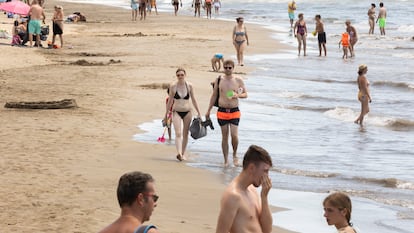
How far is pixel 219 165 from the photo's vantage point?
42.3 ft

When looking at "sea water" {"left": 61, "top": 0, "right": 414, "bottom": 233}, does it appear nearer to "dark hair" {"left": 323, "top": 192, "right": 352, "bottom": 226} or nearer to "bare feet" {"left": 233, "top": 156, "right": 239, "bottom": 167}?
"bare feet" {"left": 233, "top": 156, "right": 239, "bottom": 167}

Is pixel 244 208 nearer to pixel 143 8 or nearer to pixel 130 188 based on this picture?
pixel 130 188

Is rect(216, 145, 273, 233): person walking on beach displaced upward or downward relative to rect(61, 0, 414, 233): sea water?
upward

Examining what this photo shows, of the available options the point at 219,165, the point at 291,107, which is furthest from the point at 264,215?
the point at 291,107

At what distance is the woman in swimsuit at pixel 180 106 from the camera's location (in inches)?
514

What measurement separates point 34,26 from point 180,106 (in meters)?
15.9

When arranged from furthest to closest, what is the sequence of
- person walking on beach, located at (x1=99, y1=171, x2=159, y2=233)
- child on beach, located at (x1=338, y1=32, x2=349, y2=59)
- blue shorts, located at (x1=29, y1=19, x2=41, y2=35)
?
1. child on beach, located at (x1=338, y1=32, x2=349, y2=59)
2. blue shorts, located at (x1=29, y1=19, x2=41, y2=35)
3. person walking on beach, located at (x1=99, y1=171, x2=159, y2=233)

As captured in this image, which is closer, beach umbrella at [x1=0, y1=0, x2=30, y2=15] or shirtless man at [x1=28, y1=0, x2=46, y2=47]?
shirtless man at [x1=28, y1=0, x2=46, y2=47]

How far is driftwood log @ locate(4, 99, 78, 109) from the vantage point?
16.0m

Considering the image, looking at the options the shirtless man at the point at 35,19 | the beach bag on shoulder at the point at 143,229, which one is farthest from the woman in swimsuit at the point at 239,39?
the beach bag on shoulder at the point at 143,229

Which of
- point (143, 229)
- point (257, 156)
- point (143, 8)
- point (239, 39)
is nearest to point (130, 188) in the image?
point (143, 229)

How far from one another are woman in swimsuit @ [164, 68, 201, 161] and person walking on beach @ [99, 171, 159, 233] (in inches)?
323

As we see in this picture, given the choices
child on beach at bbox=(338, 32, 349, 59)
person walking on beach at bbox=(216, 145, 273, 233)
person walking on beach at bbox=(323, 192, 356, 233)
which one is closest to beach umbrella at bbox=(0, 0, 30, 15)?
child on beach at bbox=(338, 32, 349, 59)

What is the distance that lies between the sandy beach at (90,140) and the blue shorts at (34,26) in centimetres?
80
